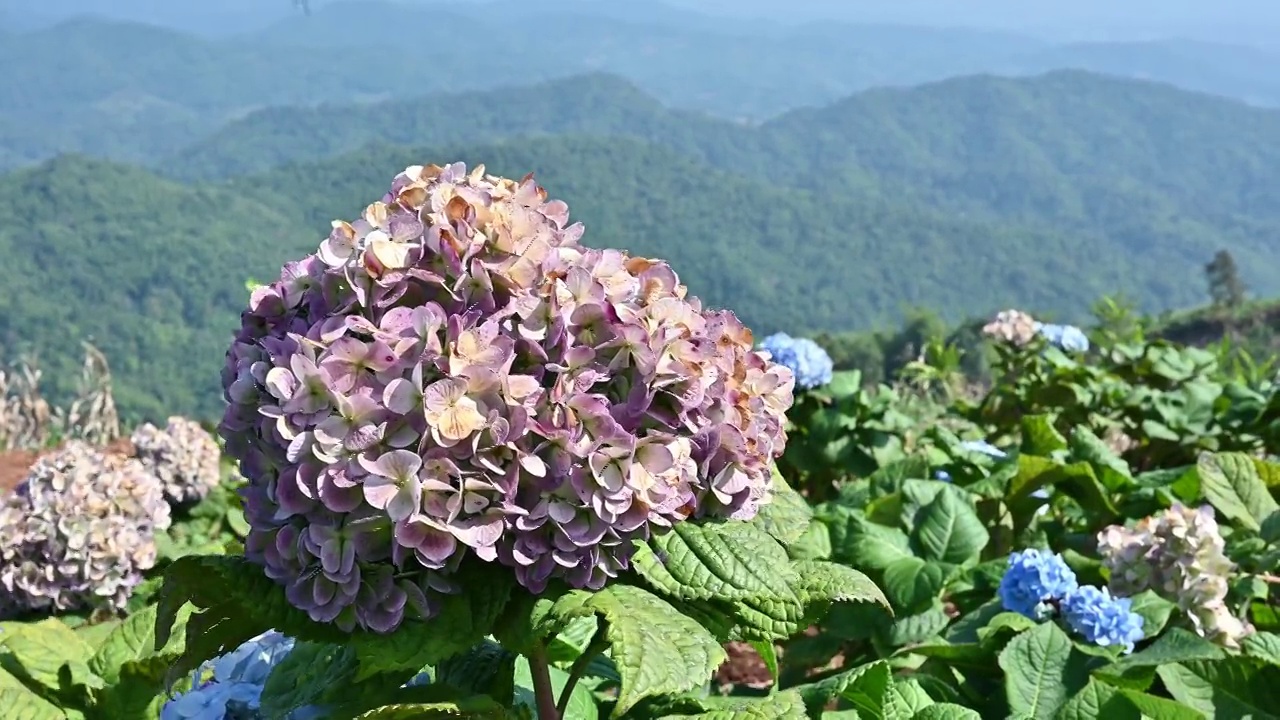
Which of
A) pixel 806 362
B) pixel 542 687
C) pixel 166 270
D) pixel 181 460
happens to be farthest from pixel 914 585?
pixel 166 270

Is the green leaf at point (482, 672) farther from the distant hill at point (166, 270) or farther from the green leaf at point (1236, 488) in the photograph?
the distant hill at point (166, 270)

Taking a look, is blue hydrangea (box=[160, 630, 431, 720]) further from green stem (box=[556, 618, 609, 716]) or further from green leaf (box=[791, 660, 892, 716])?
green leaf (box=[791, 660, 892, 716])

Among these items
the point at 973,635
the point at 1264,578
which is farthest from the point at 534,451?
the point at 1264,578

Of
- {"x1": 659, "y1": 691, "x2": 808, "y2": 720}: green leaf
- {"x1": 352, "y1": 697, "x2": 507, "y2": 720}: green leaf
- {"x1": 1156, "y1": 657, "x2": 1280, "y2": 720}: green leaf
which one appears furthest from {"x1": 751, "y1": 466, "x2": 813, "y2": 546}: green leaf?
{"x1": 1156, "y1": 657, "x2": 1280, "y2": 720}: green leaf

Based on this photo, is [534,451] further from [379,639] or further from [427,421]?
[379,639]

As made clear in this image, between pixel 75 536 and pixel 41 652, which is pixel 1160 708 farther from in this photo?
pixel 75 536

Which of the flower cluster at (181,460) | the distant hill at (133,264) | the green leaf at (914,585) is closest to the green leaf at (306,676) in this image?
the green leaf at (914,585)
